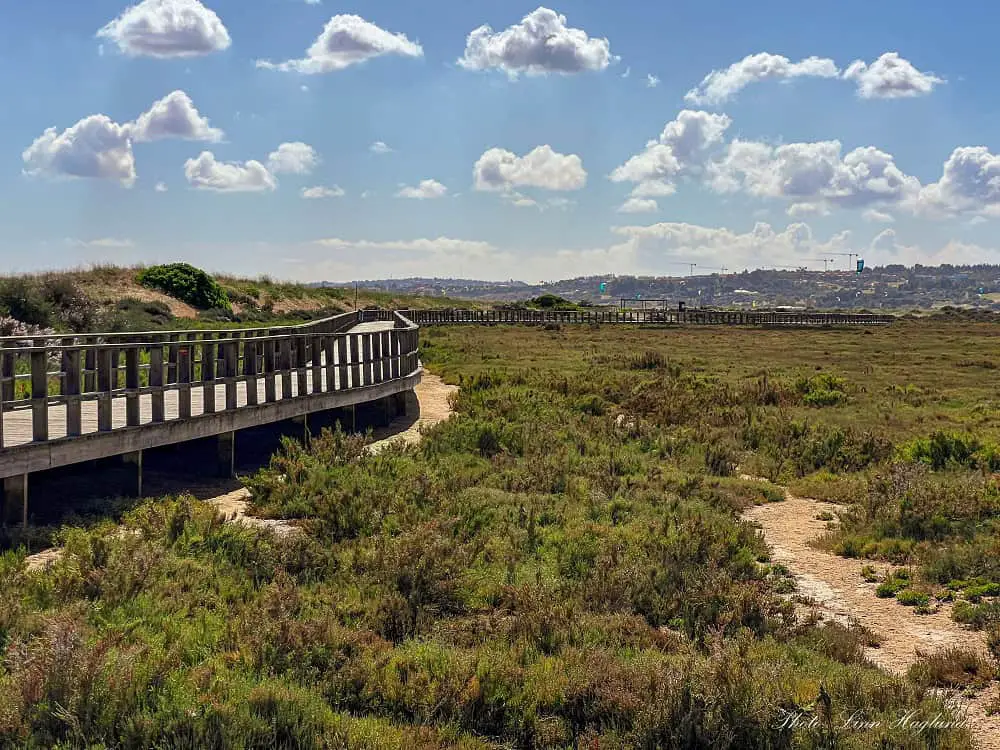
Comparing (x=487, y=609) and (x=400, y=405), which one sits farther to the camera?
(x=400, y=405)

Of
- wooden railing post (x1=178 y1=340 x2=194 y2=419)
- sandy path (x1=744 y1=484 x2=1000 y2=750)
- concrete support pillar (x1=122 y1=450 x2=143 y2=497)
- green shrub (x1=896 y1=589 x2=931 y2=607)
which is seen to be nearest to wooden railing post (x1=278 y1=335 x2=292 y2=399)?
wooden railing post (x1=178 y1=340 x2=194 y2=419)

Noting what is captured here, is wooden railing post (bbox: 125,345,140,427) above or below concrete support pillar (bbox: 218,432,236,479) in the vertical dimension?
above

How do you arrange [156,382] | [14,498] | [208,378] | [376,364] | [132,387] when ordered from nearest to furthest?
[14,498]
[132,387]
[156,382]
[208,378]
[376,364]

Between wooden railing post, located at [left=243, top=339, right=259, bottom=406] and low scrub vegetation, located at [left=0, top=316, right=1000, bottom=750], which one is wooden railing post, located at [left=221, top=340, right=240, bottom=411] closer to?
wooden railing post, located at [left=243, top=339, right=259, bottom=406]

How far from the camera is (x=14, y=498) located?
1060 cm

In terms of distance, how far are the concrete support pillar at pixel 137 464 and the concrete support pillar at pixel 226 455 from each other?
169 centimetres

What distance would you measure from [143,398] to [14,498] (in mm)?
5766

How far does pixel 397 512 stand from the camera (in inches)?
461

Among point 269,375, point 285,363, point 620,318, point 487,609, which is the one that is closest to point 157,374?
point 269,375

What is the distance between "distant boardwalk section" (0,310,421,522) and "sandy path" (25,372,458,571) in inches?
32.9

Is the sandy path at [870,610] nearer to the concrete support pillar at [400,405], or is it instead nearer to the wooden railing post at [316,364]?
the wooden railing post at [316,364]

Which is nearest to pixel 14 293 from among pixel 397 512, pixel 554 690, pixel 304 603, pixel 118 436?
pixel 118 436

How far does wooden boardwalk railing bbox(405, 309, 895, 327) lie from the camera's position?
72688 millimetres

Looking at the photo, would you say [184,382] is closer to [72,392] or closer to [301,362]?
[72,392]
